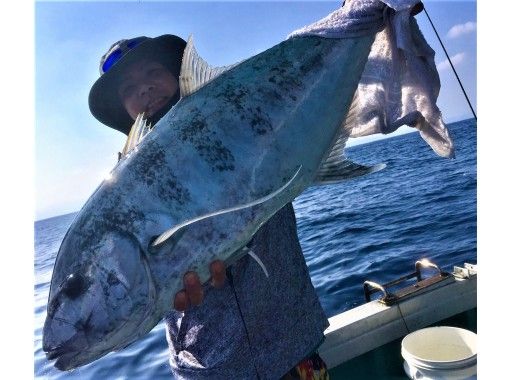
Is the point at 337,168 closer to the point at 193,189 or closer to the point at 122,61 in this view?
the point at 193,189

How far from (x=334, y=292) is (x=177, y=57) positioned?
444cm

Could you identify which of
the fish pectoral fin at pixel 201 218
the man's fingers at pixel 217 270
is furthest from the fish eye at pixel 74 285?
the man's fingers at pixel 217 270

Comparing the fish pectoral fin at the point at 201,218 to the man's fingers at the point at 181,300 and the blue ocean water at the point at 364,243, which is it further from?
the blue ocean water at the point at 364,243

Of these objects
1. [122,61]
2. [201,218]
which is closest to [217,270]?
[201,218]

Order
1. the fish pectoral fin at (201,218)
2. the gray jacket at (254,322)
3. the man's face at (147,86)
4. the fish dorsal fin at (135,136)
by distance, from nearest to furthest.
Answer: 1. the fish pectoral fin at (201,218)
2. the fish dorsal fin at (135,136)
3. the gray jacket at (254,322)
4. the man's face at (147,86)

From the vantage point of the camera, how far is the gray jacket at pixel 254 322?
1668 mm

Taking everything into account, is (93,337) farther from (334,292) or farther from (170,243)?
(334,292)

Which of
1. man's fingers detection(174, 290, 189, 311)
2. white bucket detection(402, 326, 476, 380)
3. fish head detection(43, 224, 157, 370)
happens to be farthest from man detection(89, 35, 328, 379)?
white bucket detection(402, 326, 476, 380)

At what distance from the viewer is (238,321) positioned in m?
1.68

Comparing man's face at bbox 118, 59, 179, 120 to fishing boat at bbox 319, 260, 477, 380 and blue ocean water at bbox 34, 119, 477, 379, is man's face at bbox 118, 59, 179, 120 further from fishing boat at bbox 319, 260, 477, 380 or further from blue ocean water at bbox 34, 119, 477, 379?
fishing boat at bbox 319, 260, 477, 380

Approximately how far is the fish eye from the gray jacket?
1.57ft

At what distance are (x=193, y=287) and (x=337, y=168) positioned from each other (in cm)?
67

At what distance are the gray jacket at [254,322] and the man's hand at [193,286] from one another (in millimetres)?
262
